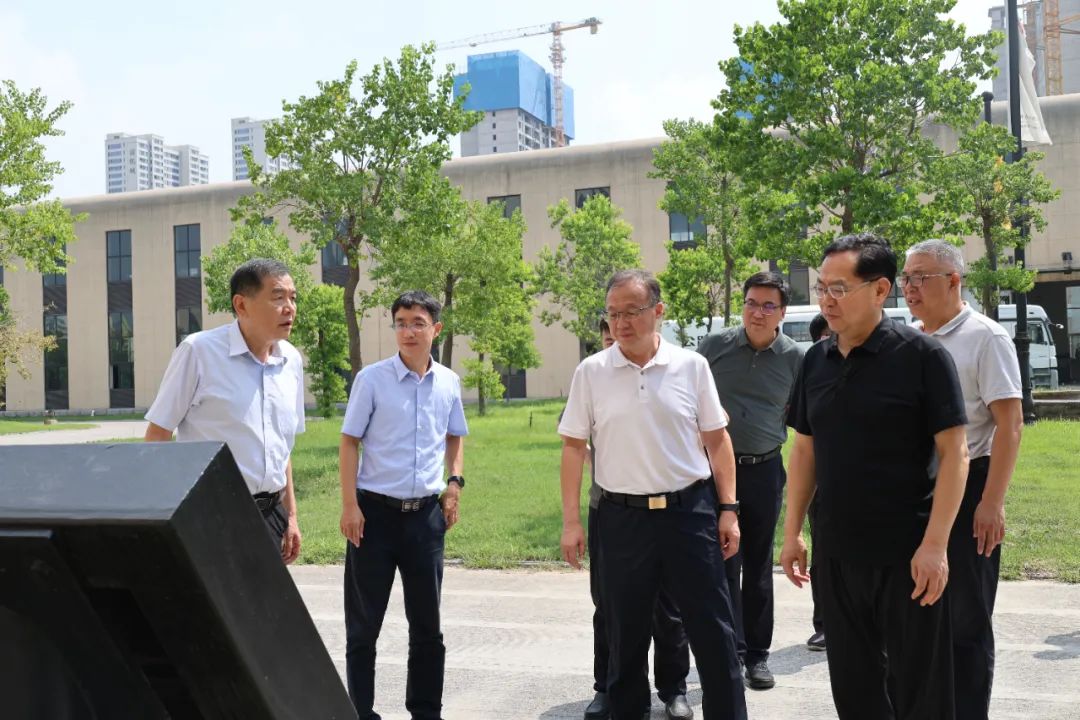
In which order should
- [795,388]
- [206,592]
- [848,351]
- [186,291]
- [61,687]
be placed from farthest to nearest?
[186,291] → [795,388] → [848,351] → [61,687] → [206,592]

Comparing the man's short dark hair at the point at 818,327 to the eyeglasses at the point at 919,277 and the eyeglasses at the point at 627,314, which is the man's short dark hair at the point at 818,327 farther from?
the eyeglasses at the point at 627,314

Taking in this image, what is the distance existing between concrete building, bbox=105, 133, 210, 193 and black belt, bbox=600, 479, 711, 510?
604 feet

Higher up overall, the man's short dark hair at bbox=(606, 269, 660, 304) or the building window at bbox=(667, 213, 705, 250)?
the building window at bbox=(667, 213, 705, 250)

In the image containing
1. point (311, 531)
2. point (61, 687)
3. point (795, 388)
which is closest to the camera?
point (61, 687)

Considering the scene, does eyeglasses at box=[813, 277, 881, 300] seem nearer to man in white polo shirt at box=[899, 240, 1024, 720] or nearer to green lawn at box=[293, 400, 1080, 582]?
man in white polo shirt at box=[899, 240, 1024, 720]

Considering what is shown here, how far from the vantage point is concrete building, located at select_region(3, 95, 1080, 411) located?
45438mm

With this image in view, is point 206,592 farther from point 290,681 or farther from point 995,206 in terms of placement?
point 995,206

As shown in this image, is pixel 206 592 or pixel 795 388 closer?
pixel 206 592

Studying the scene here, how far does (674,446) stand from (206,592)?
3461 mm

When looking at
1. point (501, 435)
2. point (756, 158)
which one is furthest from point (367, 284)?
point (756, 158)

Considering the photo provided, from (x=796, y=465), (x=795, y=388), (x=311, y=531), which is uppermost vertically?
(x=795, y=388)

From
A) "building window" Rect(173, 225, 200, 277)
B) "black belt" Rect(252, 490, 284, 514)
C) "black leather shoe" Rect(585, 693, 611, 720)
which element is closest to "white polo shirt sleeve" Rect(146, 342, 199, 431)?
"black belt" Rect(252, 490, 284, 514)

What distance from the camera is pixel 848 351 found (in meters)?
3.64

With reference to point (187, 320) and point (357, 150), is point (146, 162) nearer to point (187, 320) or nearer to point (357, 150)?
point (187, 320)
